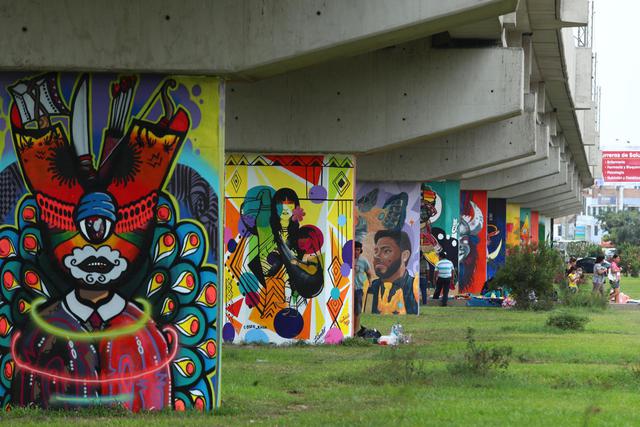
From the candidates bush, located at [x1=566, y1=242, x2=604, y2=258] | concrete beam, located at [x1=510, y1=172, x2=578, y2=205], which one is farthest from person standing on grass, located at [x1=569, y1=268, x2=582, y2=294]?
bush, located at [x1=566, y1=242, x2=604, y2=258]

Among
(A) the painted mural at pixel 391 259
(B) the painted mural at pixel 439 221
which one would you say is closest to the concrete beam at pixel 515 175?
(B) the painted mural at pixel 439 221

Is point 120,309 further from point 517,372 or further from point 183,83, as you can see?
point 517,372

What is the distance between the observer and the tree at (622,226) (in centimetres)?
14462

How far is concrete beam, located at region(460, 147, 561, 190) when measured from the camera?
1927 inches

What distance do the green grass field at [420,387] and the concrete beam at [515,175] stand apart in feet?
76.5

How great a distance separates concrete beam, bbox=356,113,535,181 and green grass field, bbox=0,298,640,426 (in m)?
7.26

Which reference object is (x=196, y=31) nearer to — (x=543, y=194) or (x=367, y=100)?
(x=367, y=100)

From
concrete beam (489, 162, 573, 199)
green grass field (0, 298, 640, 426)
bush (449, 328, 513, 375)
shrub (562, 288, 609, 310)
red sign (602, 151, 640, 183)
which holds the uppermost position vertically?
red sign (602, 151, 640, 183)

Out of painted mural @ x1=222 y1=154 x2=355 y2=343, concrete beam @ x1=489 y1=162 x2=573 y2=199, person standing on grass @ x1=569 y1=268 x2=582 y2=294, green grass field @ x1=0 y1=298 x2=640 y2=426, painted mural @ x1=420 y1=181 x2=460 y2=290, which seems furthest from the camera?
concrete beam @ x1=489 y1=162 x2=573 y2=199

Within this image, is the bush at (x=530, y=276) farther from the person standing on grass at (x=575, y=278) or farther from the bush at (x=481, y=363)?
the bush at (x=481, y=363)

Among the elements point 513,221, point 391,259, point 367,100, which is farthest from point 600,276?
point 513,221

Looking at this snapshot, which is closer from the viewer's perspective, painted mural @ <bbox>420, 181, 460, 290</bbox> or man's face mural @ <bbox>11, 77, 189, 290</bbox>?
man's face mural @ <bbox>11, 77, 189, 290</bbox>

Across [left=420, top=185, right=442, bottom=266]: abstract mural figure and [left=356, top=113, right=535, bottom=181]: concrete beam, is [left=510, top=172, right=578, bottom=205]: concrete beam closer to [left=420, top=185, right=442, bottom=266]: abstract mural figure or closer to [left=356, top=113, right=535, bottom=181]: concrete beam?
[left=420, top=185, right=442, bottom=266]: abstract mural figure

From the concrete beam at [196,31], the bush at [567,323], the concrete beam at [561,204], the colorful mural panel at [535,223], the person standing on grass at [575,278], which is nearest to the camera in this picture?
the concrete beam at [196,31]
